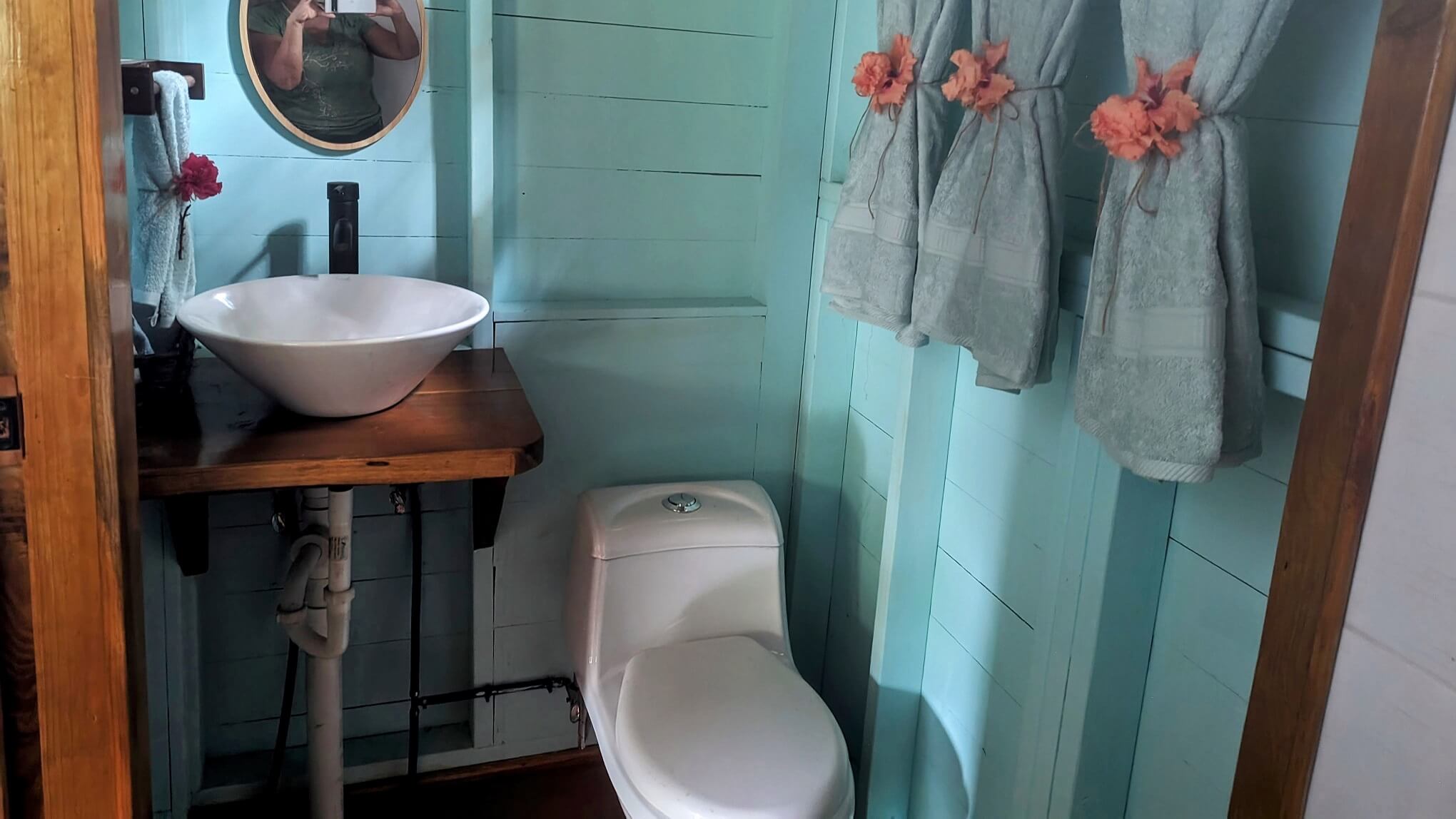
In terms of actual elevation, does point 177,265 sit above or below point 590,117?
below

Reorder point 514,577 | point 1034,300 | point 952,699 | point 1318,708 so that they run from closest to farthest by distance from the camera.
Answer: point 1318,708 → point 1034,300 → point 952,699 → point 514,577

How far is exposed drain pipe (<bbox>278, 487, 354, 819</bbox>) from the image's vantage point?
1789 mm

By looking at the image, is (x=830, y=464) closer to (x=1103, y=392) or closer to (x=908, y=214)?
(x=908, y=214)

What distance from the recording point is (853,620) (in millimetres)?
2182

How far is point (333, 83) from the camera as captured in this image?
186 centimetres

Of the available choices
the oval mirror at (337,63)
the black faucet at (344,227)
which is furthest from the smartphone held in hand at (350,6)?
the black faucet at (344,227)

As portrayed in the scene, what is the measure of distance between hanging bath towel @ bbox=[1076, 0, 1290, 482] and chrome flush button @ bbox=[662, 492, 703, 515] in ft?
3.29

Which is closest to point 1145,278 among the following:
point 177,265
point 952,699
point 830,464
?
point 952,699

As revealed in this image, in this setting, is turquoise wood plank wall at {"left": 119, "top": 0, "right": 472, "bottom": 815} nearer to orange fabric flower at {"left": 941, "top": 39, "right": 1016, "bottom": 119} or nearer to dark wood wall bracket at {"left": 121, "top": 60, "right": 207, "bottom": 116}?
dark wood wall bracket at {"left": 121, "top": 60, "right": 207, "bottom": 116}

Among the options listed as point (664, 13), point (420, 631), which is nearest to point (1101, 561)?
point (664, 13)

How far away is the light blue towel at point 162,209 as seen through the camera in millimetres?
1535

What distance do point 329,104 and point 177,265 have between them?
41 centimetres

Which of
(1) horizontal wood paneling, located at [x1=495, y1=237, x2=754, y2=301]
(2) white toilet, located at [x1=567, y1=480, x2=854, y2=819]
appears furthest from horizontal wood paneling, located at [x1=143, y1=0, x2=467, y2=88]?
(2) white toilet, located at [x1=567, y1=480, x2=854, y2=819]

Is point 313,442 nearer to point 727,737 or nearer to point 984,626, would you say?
point 727,737
